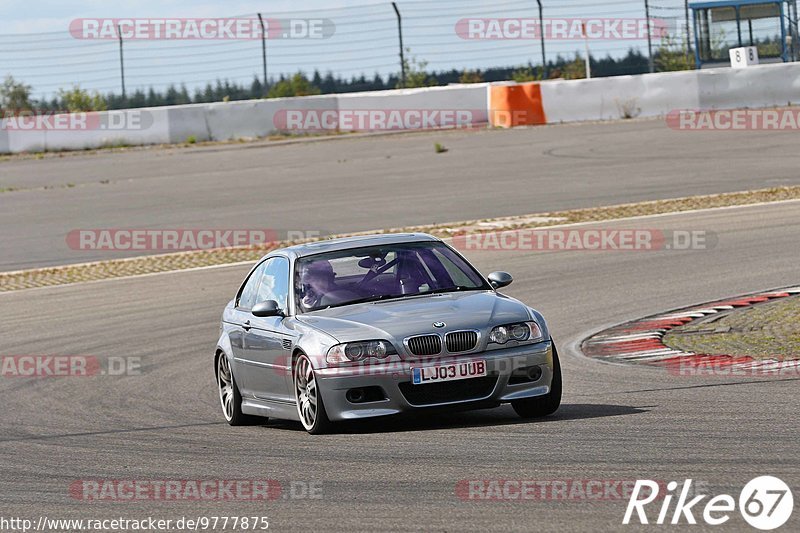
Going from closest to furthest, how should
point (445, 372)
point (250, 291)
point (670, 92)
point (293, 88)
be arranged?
point (445, 372)
point (250, 291)
point (670, 92)
point (293, 88)

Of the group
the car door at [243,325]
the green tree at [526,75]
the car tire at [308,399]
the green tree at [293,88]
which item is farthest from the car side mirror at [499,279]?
the green tree at [526,75]

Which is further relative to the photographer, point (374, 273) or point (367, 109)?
point (367, 109)

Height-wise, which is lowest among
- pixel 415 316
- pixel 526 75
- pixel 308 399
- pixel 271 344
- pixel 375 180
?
pixel 308 399

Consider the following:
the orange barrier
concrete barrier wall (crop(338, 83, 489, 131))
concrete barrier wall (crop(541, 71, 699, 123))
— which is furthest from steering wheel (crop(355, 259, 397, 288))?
concrete barrier wall (crop(338, 83, 489, 131))

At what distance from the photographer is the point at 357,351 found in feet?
29.3

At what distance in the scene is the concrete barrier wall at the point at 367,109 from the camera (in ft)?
115

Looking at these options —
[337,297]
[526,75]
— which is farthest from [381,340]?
[526,75]

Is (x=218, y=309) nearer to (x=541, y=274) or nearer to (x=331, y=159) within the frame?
(x=541, y=274)

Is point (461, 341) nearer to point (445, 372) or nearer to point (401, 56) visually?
point (445, 372)

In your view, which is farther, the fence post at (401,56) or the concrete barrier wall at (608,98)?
the fence post at (401,56)

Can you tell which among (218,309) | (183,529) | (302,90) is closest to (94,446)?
Result: (183,529)

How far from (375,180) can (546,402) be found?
19.7m

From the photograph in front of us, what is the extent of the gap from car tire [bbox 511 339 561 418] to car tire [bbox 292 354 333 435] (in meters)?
1.21

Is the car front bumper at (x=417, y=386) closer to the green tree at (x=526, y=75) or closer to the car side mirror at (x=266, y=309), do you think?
the car side mirror at (x=266, y=309)
